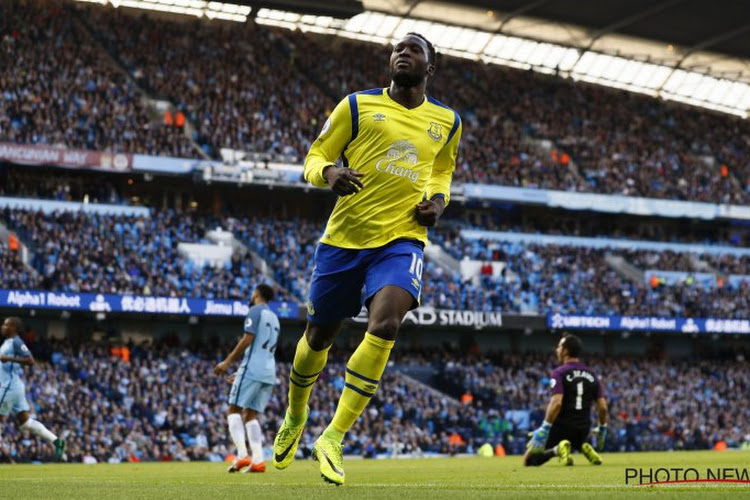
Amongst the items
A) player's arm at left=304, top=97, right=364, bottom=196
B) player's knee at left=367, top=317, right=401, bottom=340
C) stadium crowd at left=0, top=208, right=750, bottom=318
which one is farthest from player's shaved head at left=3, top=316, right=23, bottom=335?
stadium crowd at left=0, top=208, right=750, bottom=318

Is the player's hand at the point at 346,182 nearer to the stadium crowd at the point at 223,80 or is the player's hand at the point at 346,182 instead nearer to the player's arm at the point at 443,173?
the player's arm at the point at 443,173

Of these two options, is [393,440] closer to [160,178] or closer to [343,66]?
[160,178]

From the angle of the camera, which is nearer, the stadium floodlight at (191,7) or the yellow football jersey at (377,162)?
the yellow football jersey at (377,162)

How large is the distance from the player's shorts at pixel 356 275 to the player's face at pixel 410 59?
1.20 meters

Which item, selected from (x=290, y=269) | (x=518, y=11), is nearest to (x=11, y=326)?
(x=290, y=269)

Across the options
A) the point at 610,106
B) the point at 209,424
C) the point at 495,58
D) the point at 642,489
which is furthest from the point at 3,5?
the point at 642,489

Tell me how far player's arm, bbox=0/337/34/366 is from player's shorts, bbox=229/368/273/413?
4.92 metres

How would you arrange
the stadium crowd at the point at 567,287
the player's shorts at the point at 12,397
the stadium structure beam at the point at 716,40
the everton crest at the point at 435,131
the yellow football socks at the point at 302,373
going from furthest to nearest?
the stadium structure beam at the point at 716,40 → the stadium crowd at the point at 567,287 → the player's shorts at the point at 12,397 → the yellow football socks at the point at 302,373 → the everton crest at the point at 435,131

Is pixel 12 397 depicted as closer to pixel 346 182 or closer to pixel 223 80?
pixel 346 182

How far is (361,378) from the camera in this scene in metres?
7.85

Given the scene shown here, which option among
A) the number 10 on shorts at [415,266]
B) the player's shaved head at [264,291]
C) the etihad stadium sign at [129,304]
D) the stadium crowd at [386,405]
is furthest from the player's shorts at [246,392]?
the etihad stadium sign at [129,304]

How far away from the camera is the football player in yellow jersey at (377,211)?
25.7ft

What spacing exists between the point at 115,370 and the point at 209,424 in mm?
3699

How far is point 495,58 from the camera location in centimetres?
5703
